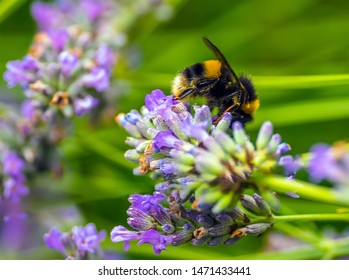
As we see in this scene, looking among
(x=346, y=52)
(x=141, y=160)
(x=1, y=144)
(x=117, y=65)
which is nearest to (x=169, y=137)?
(x=141, y=160)

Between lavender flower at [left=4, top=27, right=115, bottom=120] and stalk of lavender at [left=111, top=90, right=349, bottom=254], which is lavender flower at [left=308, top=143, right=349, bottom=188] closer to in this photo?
stalk of lavender at [left=111, top=90, right=349, bottom=254]

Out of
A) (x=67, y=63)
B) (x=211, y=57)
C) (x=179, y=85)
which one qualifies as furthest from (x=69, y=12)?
(x=179, y=85)

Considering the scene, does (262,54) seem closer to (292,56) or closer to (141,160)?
(292,56)

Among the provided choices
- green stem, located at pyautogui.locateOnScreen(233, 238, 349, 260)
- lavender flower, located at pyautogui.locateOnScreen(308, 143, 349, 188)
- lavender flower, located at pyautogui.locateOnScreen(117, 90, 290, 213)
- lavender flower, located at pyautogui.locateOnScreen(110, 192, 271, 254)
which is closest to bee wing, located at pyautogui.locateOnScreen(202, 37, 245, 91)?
lavender flower, located at pyautogui.locateOnScreen(117, 90, 290, 213)

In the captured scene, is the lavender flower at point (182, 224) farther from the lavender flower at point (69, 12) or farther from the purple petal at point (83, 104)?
the lavender flower at point (69, 12)

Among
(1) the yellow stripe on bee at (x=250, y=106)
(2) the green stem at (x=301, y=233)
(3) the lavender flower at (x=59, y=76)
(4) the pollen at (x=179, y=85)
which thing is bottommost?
(2) the green stem at (x=301, y=233)

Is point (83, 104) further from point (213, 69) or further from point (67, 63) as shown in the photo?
point (213, 69)

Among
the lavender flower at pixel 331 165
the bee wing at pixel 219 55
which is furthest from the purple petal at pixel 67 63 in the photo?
the lavender flower at pixel 331 165
